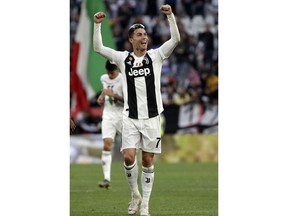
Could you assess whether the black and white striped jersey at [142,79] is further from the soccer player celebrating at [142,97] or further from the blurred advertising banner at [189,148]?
the blurred advertising banner at [189,148]

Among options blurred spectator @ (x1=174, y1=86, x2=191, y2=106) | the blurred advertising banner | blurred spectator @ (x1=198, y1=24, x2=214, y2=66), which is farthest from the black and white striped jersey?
blurred spectator @ (x1=198, y1=24, x2=214, y2=66)

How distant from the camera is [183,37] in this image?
104 feet

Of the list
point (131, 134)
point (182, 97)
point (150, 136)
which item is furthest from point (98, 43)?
point (182, 97)

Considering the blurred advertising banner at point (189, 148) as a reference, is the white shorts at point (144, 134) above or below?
above

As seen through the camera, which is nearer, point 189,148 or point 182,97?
point 189,148

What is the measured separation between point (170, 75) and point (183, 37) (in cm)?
199

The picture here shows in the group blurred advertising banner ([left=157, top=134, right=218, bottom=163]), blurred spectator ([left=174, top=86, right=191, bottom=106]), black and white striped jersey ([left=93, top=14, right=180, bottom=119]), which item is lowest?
blurred advertising banner ([left=157, top=134, right=218, bottom=163])

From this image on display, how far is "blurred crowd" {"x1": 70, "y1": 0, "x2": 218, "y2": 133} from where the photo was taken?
98.2 ft

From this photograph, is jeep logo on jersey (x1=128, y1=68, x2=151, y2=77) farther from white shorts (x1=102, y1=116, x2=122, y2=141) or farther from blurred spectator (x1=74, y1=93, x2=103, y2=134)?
blurred spectator (x1=74, y1=93, x2=103, y2=134)

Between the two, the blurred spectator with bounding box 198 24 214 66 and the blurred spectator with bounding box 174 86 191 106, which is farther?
the blurred spectator with bounding box 198 24 214 66

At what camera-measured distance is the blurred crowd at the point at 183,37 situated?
29922 millimetres

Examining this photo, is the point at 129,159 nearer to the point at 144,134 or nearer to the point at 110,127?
the point at 144,134

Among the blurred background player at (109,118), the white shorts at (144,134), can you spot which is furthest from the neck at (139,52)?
the blurred background player at (109,118)
